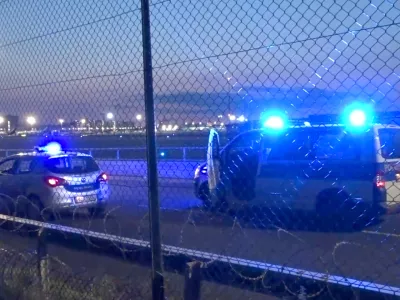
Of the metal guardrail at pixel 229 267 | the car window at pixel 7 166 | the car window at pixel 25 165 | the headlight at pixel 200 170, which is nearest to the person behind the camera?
the metal guardrail at pixel 229 267

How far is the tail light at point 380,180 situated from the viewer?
24.1ft

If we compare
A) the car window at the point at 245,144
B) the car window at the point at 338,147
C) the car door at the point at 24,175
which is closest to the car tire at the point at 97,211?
the car door at the point at 24,175

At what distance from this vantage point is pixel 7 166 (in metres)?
10.9

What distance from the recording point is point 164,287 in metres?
3.39

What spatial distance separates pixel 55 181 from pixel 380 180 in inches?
234

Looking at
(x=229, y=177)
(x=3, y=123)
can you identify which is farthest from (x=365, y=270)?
(x=3, y=123)

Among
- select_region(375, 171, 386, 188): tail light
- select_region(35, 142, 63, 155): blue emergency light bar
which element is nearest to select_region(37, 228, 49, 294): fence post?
select_region(35, 142, 63, 155): blue emergency light bar

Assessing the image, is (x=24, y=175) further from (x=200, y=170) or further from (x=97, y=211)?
(x=200, y=170)

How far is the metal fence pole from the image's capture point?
3312 mm

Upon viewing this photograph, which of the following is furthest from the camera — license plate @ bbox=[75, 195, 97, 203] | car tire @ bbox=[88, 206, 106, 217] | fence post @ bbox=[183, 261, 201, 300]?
license plate @ bbox=[75, 195, 97, 203]

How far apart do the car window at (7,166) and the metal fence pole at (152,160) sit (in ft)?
26.4

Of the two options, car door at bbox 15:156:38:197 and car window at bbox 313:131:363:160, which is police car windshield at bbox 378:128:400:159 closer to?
car window at bbox 313:131:363:160

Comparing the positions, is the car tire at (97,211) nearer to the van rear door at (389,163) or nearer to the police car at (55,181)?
the police car at (55,181)

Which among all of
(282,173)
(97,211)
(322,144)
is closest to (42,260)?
(322,144)
